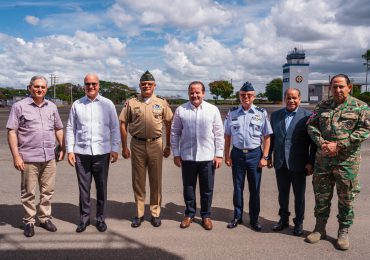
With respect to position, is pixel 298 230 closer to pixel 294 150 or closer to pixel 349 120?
pixel 294 150

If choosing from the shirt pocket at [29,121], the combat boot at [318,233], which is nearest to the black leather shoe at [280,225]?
the combat boot at [318,233]

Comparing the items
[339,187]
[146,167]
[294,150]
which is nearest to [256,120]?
[294,150]

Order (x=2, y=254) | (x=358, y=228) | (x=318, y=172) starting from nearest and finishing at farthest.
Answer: (x=2, y=254), (x=318, y=172), (x=358, y=228)

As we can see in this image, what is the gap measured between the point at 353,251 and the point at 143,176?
2604mm

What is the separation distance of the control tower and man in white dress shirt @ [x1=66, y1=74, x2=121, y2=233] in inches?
4145

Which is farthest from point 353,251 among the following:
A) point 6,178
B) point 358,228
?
point 6,178

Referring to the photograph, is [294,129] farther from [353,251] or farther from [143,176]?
[143,176]

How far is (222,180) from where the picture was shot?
724 cm

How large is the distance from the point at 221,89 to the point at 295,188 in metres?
110

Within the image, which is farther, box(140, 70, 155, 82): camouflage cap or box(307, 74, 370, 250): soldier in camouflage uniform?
box(140, 70, 155, 82): camouflage cap

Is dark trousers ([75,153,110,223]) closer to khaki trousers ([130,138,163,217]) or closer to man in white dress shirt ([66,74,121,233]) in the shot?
man in white dress shirt ([66,74,121,233])

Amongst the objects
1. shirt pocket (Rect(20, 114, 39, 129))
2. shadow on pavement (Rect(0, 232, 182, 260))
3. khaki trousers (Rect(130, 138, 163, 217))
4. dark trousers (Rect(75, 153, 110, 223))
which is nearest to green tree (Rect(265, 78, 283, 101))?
khaki trousers (Rect(130, 138, 163, 217))

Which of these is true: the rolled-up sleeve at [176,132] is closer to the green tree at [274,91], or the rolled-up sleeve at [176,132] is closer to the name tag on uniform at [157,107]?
the name tag on uniform at [157,107]

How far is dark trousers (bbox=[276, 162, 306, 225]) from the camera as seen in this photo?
4.52 metres
